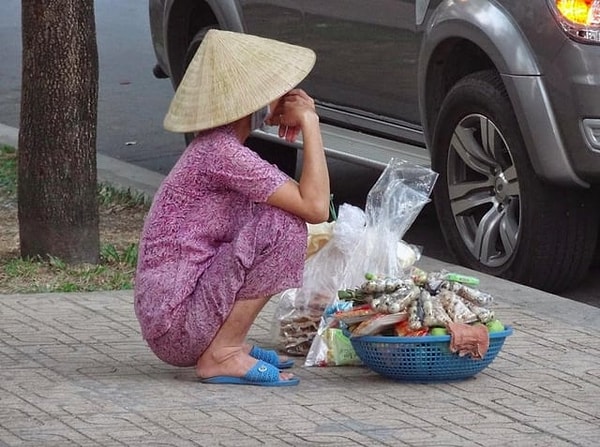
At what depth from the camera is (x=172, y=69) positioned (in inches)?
349

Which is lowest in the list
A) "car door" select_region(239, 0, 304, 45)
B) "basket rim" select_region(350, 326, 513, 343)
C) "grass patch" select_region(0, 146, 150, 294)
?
"grass patch" select_region(0, 146, 150, 294)

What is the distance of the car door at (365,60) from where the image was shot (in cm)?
705

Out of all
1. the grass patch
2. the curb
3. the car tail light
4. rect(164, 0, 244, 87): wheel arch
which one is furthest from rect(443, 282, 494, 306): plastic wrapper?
rect(164, 0, 244, 87): wheel arch

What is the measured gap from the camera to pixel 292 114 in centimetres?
501

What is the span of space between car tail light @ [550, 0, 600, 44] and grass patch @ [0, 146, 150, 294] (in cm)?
204

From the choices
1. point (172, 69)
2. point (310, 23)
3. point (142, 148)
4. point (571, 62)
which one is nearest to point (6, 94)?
point (142, 148)

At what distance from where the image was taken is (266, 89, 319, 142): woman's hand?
196 inches

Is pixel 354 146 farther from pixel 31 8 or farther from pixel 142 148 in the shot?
pixel 142 148

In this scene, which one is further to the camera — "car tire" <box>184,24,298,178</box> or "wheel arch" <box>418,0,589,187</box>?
"car tire" <box>184,24,298,178</box>

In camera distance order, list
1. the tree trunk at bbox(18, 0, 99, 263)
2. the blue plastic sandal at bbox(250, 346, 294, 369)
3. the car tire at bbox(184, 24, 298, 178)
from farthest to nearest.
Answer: the car tire at bbox(184, 24, 298, 178), the tree trunk at bbox(18, 0, 99, 263), the blue plastic sandal at bbox(250, 346, 294, 369)

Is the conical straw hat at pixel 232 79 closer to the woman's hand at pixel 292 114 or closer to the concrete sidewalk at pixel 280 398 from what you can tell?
the woman's hand at pixel 292 114

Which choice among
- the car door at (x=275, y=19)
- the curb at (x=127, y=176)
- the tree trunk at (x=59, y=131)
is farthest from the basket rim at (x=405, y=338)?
the curb at (x=127, y=176)

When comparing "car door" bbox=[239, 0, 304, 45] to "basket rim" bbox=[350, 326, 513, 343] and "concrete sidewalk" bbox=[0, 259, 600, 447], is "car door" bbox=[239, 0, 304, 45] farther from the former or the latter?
"basket rim" bbox=[350, 326, 513, 343]

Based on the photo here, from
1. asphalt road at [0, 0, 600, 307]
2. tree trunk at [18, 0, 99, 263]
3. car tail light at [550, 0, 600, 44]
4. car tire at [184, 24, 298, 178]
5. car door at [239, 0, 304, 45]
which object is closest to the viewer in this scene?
car tail light at [550, 0, 600, 44]
